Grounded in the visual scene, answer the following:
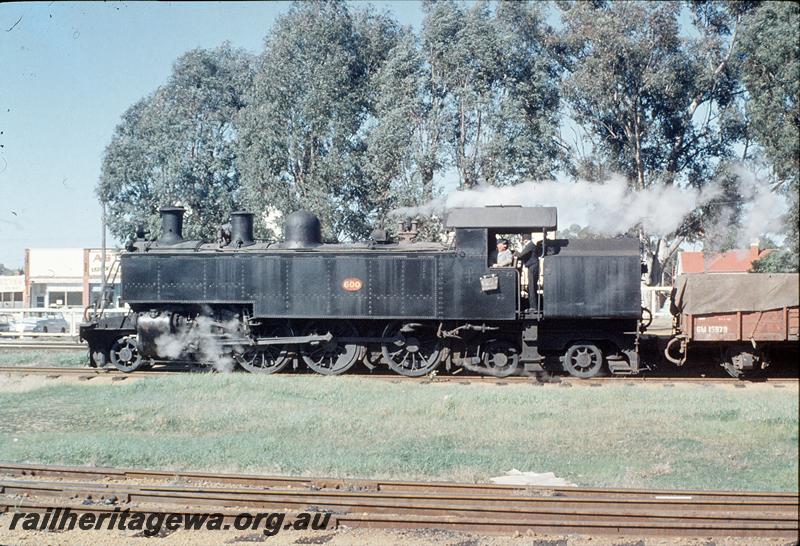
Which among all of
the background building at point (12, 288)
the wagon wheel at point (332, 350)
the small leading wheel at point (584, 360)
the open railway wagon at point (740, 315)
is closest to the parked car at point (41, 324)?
the wagon wheel at point (332, 350)

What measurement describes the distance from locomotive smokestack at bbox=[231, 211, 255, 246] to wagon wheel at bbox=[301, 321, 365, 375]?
240 cm

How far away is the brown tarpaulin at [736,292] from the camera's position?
13.0 m

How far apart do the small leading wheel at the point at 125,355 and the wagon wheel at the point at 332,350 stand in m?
3.70

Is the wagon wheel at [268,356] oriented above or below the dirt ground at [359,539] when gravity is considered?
above

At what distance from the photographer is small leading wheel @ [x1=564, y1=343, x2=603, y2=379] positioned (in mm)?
13898

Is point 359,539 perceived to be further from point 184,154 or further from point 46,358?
point 184,154

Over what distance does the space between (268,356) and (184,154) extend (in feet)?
47.8

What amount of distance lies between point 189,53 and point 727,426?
25.8 meters

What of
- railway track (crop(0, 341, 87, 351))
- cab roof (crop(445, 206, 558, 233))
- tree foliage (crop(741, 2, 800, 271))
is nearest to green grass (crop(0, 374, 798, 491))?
cab roof (crop(445, 206, 558, 233))

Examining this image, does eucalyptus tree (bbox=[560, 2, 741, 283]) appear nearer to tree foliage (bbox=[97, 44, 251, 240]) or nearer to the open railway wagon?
the open railway wagon

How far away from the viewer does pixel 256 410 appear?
1091 centimetres

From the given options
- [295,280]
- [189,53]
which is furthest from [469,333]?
[189,53]

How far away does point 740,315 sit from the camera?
43.0 feet

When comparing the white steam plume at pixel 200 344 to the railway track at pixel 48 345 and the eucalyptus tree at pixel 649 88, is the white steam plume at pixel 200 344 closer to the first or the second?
the railway track at pixel 48 345
